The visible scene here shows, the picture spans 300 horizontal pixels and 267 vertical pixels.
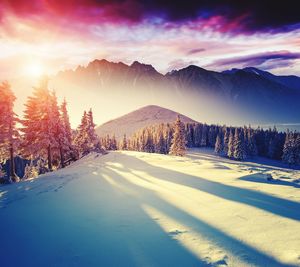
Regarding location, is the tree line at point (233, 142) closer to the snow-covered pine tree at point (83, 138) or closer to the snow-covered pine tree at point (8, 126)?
the snow-covered pine tree at point (83, 138)

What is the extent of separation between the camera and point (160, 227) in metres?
6.53

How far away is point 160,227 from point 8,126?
2817cm

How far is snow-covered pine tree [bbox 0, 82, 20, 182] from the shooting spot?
1104 inches

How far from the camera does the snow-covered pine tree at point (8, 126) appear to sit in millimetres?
28031

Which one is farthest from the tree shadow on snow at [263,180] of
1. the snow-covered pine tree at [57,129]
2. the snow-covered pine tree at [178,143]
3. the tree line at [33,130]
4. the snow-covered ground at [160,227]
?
the snow-covered pine tree at [178,143]

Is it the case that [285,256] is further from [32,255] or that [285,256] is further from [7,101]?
[7,101]

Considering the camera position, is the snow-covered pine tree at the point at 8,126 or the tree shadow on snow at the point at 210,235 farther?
the snow-covered pine tree at the point at 8,126

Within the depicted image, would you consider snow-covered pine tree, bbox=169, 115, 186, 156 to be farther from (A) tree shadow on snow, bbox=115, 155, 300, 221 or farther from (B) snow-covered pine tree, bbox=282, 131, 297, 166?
(B) snow-covered pine tree, bbox=282, 131, 297, 166

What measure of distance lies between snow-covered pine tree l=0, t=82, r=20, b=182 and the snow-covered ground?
2009 cm

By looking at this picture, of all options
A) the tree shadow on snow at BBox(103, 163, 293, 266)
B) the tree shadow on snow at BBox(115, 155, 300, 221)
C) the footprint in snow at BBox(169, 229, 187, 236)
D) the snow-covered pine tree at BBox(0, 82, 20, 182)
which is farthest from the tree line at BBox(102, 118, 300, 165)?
the footprint in snow at BBox(169, 229, 187, 236)

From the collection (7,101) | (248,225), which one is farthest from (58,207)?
(7,101)

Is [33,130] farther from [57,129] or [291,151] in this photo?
[291,151]

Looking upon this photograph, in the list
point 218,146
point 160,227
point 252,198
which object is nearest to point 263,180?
point 252,198

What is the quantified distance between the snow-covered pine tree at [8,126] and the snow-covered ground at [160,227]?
20.1 meters
